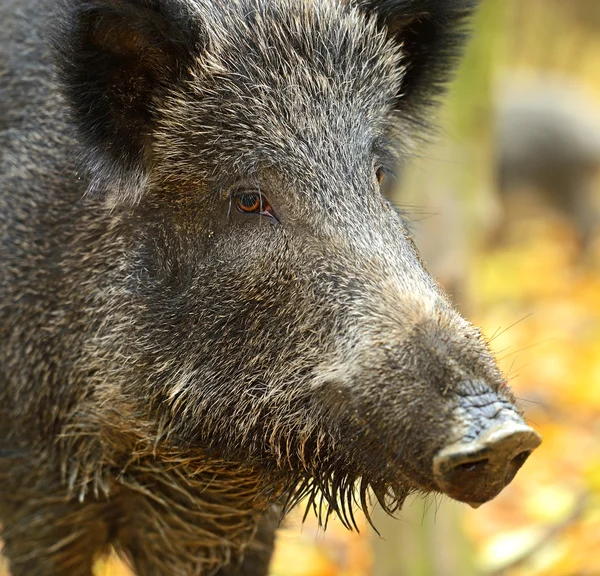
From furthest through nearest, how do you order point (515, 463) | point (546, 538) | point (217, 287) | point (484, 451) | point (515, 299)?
point (515, 299), point (546, 538), point (217, 287), point (515, 463), point (484, 451)

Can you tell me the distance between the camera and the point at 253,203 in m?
2.93

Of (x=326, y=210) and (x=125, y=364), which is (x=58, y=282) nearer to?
(x=125, y=364)

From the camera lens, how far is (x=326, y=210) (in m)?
2.85

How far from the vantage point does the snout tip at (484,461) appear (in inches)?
89.0

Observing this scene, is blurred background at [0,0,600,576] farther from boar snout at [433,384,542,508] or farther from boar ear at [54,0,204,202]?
boar ear at [54,0,204,202]

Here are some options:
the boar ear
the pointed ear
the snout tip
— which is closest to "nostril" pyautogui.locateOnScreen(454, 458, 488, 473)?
the snout tip

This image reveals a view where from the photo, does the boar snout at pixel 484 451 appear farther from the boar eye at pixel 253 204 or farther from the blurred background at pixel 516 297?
the boar eye at pixel 253 204

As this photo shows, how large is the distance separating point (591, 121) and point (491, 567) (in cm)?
977

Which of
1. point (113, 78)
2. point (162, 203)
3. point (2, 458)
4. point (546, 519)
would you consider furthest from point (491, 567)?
point (113, 78)

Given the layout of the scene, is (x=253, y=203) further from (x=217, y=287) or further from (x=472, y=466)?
(x=472, y=466)

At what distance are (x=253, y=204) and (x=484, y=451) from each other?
1.09 m

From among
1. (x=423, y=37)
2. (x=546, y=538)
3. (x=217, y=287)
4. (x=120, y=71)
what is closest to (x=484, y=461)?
(x=217, y=287)

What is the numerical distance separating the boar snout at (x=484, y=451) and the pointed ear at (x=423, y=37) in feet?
4.92

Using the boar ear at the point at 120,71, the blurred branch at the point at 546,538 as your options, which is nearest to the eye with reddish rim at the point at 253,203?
the boar ear at the point at 120,71
